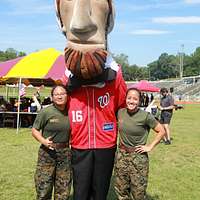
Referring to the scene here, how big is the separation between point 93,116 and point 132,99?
480mm

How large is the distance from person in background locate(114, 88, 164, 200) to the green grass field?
1422mm

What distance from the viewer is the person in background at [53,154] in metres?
3.66

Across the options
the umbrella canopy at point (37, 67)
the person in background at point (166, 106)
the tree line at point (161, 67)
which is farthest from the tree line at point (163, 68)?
the person in background at point (166, 106)

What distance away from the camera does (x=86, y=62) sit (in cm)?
287

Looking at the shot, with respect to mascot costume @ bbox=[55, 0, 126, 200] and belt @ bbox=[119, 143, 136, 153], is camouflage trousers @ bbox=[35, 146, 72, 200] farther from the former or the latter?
belt @ bbox=[119, 143, 136, 153]

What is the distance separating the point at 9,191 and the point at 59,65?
6843mm

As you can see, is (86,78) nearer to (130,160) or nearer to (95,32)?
(95,32)

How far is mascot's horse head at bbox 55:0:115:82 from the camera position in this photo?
2.83 m

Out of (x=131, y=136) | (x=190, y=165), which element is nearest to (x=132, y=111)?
(x=131, y=136)

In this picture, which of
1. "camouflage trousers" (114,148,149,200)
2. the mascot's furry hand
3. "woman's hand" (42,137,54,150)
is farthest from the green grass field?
the mascot's furry hand

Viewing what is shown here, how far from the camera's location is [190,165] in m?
7.46

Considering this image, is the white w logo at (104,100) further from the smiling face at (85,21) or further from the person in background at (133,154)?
the smiling face at (85,21)

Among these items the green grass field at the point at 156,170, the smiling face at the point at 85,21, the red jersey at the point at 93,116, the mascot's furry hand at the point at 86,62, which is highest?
the smiling face at the point at 85,21

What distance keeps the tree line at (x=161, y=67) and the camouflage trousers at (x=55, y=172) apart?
102 metres
